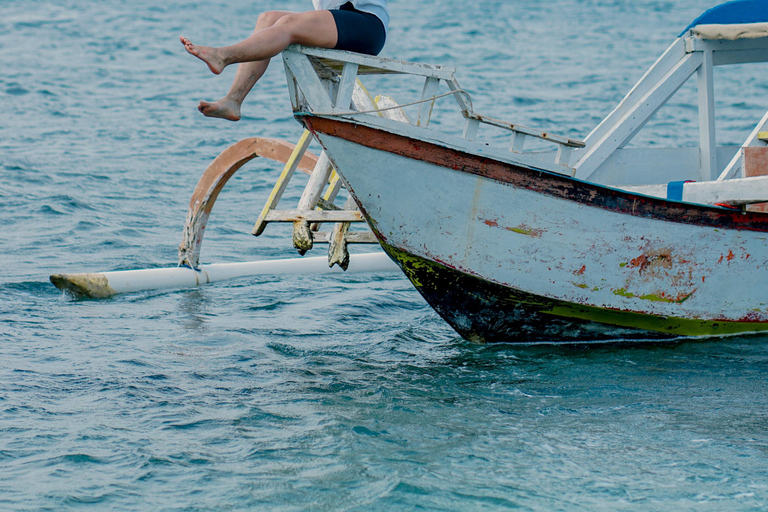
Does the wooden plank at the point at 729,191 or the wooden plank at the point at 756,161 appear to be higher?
the wooden plank at the point at 756,161

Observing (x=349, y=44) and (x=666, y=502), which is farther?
(x=349, y=44)

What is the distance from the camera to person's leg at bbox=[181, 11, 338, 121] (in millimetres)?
4273

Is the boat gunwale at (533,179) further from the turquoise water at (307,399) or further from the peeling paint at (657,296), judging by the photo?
the turquoise water at (307,399)

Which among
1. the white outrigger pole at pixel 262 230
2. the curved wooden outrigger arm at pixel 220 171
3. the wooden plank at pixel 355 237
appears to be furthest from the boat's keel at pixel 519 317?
the curved wooden outrigger arm at pixel 220 171

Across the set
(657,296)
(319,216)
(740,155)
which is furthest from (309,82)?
(740,155)

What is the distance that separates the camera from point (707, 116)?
6.67 metres

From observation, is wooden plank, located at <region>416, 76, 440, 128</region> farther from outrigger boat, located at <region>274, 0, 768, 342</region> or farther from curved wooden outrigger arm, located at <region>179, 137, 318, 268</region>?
curved wooden outrigger arm, located at <region>179, 137, 318, 268</region>

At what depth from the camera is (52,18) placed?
3147 cm

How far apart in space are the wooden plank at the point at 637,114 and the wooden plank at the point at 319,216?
6.97ft

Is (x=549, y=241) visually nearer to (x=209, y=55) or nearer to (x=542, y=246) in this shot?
(x=542, y=246)

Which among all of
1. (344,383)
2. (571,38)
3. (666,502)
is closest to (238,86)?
(344,383)

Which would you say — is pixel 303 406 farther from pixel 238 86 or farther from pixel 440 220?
pixel 238 86

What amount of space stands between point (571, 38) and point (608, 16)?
7266mm

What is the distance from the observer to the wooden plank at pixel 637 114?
6.43 metres
